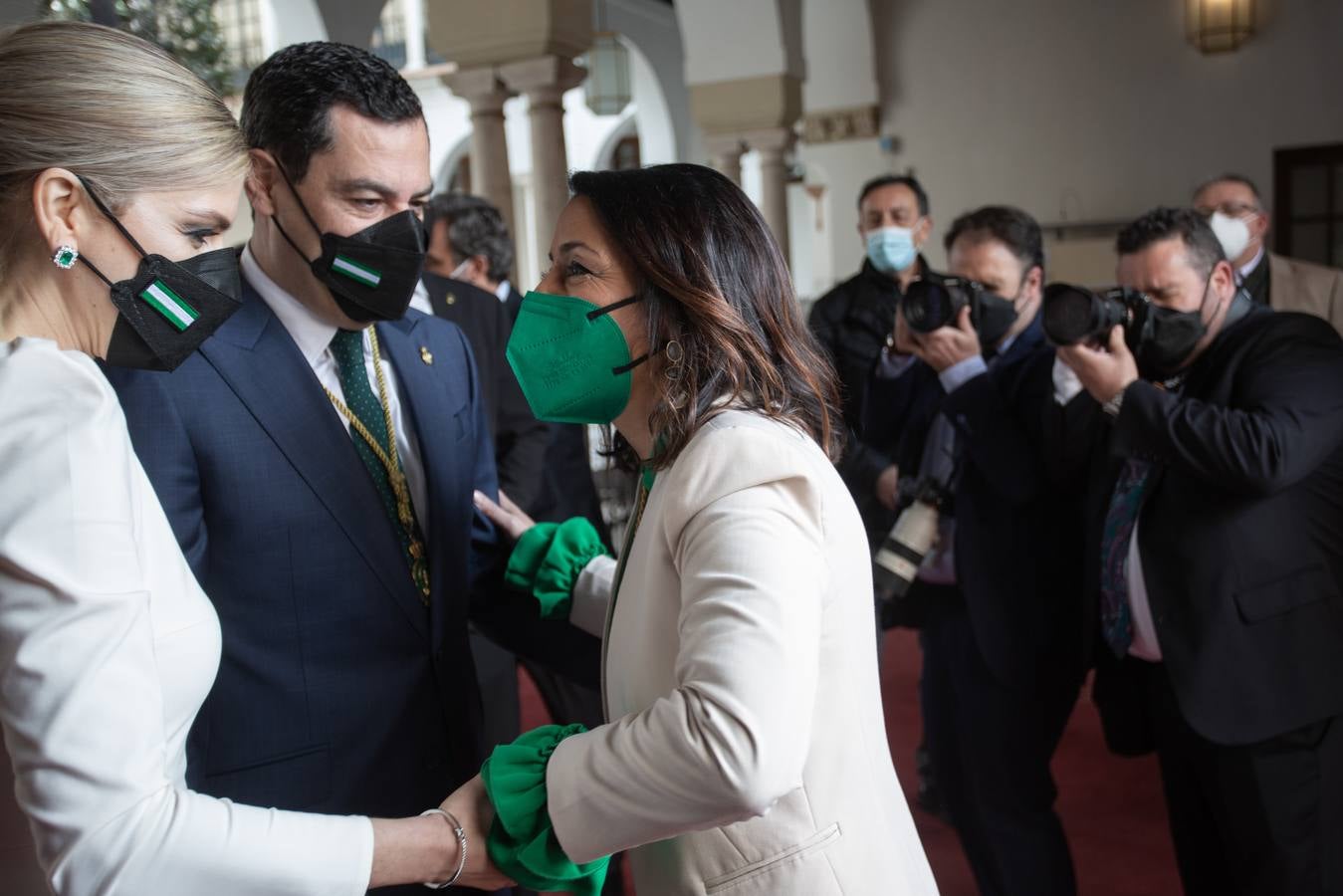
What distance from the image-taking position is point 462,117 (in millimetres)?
19719

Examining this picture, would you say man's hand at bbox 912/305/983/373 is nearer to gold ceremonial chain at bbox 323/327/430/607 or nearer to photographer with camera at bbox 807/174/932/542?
photographer with camera at bbox 807/174/932/542

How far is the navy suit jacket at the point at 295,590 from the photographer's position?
1.44 m

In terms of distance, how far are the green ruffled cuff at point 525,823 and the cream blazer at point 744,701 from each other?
0.12ft

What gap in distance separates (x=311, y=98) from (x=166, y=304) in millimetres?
549

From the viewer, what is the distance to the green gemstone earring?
1160mm

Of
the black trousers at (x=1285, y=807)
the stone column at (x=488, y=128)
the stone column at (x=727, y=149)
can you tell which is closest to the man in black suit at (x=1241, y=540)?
the black trousers at (x=1285, y=807)

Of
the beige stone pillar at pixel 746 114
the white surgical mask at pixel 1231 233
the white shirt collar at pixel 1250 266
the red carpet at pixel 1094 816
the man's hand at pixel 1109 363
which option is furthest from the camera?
the beige stone pillar at pixel 746 114

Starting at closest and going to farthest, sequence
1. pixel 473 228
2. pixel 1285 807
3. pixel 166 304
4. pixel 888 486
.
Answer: pixel 166 304
pixel 1285 807
pixel 888 486
pixel 473 228

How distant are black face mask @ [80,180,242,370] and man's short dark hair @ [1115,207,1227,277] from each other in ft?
6.33

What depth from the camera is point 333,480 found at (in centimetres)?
154

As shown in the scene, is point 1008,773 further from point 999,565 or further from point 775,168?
point 775,168

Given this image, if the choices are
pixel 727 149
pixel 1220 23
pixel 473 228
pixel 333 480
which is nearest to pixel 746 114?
pixel 727 149

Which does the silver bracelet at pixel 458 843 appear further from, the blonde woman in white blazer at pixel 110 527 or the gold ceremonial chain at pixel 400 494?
the gold ceremonial chain at pixel 400 494

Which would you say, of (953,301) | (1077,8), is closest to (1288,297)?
(953,301)
